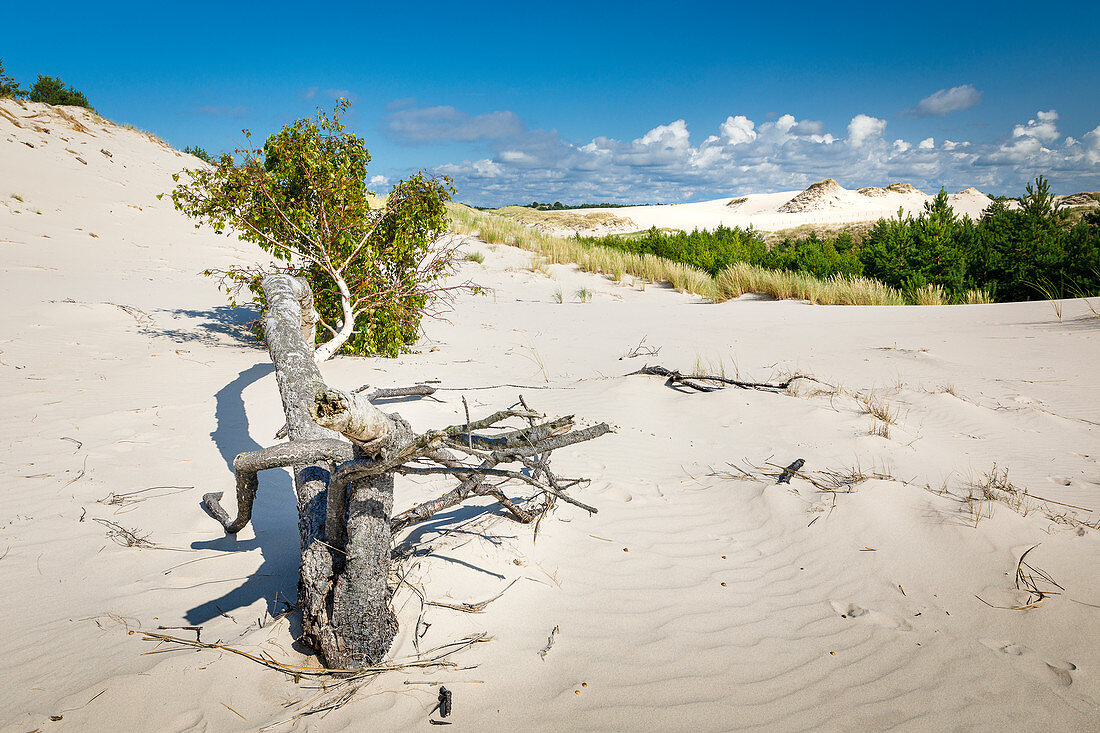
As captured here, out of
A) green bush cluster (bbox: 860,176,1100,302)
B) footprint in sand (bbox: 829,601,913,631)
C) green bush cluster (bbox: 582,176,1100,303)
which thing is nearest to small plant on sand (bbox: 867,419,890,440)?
footprint in sand (bbox: 829,601,913,631)

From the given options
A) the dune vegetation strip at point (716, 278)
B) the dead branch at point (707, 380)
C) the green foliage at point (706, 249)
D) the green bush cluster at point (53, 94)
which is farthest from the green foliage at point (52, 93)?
the dead branch at point (707, 380)

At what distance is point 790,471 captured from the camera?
3217 millimetres

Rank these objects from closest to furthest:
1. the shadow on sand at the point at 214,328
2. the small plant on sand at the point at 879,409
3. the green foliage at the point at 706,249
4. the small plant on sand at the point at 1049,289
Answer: the small plant on sand at the point at 879,409 → the shadow on sand at the point at 214,328 → the small plant on sand at the point at 1049,289 → the green foliage at the point at 706,249

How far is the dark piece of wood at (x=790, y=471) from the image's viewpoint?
3.24m

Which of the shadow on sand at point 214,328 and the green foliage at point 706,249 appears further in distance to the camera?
the green foliage at point 706,249

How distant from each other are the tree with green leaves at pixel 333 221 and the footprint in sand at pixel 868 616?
455cm

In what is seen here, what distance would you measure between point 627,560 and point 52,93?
33.3 meters

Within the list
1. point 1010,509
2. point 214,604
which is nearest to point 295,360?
point 214,604

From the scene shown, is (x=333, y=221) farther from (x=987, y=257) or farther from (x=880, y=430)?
(x=987, y=257)

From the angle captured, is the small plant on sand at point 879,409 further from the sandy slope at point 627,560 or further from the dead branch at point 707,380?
the dead branch at point 707,380

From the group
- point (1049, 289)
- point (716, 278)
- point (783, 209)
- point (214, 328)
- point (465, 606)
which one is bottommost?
point (465, 606)

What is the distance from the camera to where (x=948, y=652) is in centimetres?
194

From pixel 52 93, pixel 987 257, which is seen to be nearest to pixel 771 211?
pixel 987 257

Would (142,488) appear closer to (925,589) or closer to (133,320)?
(925,589)
